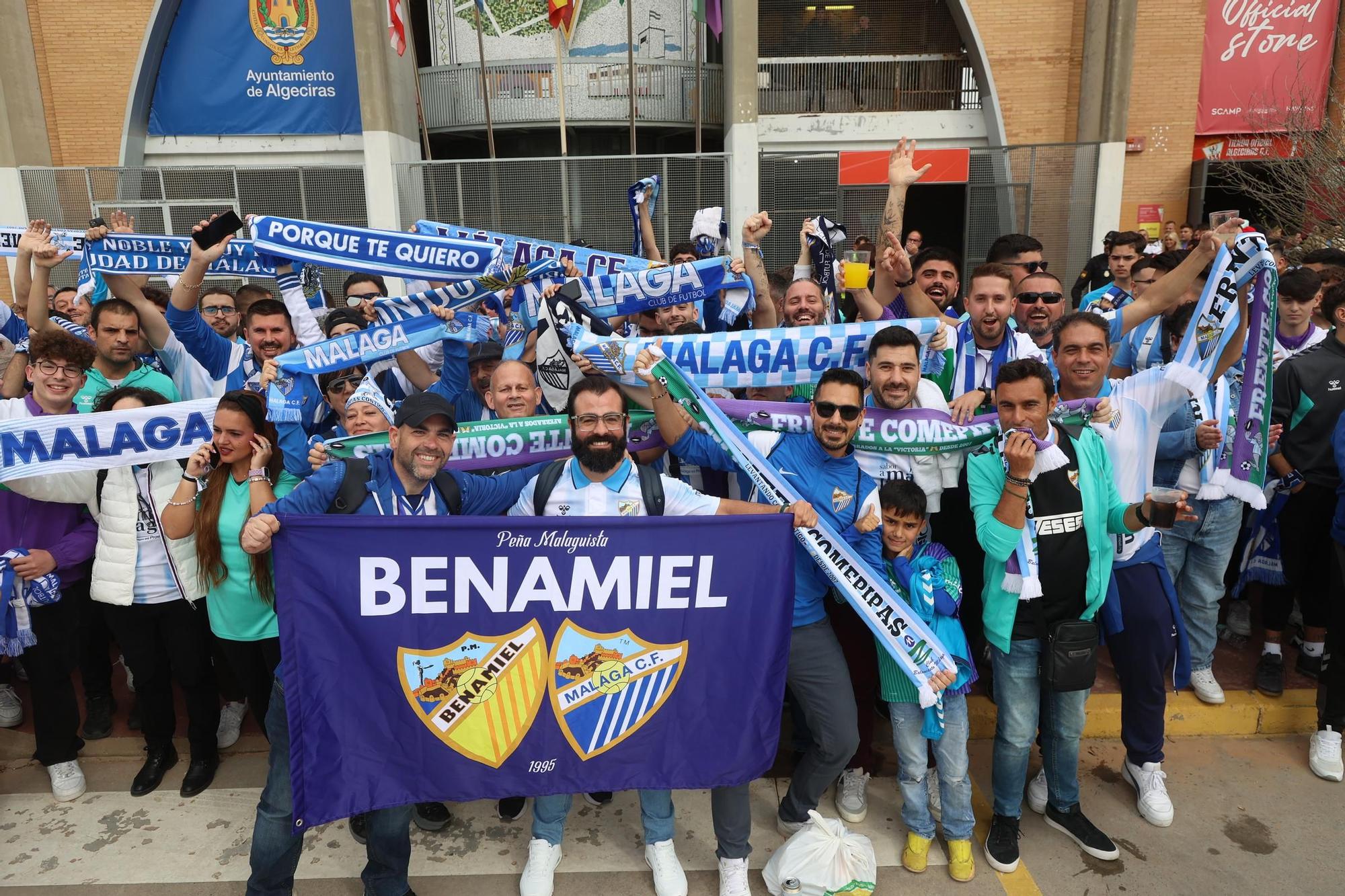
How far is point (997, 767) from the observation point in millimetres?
3680

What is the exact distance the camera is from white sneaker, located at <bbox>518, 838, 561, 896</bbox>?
11.5ft

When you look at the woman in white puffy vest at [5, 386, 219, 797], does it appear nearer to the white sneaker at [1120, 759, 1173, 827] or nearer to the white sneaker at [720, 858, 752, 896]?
the white sneaker at [720, 858, 752, 896]

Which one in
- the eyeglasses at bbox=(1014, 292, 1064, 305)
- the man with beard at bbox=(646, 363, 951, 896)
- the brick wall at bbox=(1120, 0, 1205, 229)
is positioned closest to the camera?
the man with beard at bbox=(646, 363, 951, 896)

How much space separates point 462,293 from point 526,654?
2.30 meters

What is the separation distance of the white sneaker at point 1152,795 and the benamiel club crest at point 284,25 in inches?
782

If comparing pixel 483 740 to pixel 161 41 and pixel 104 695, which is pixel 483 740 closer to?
pixel 104 695

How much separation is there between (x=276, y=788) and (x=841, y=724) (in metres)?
2.30

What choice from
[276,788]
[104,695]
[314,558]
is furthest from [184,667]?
[314,558]

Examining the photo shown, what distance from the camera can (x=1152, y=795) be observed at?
393 cm

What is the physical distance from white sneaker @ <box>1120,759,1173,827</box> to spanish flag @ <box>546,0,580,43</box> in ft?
53.8

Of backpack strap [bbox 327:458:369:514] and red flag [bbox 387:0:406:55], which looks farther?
red flag [bbox 387:0:406:55]

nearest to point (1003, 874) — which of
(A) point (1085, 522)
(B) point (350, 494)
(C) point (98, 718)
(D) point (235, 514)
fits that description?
(A) point (1085, 522)

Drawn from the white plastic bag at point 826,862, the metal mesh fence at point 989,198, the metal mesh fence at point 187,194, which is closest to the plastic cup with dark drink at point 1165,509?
the white plastic bag at point 826,862

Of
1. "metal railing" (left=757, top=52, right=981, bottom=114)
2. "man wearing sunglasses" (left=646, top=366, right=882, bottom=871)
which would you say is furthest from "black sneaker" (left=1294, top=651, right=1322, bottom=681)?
"metal railing" (left=757, top=52, right=981, bottom=114)
